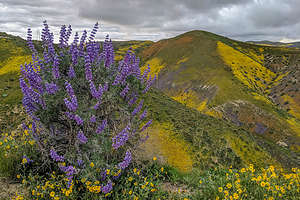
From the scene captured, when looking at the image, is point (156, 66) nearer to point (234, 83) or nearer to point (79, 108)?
point (234, 83)

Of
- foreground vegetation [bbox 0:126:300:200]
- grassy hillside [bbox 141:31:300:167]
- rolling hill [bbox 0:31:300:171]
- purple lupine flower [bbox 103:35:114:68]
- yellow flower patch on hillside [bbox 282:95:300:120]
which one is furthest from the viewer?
yellow flower patch on hillside [bbox 282:95:300:120]

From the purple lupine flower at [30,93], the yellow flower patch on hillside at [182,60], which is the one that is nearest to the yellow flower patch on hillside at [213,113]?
the yellow flower patch on hillside at [182,60]

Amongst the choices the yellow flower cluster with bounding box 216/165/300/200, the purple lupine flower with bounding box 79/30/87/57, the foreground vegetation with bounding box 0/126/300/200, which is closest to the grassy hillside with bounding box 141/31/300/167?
the yellow flower cluster with bounding box 216/165/300/200

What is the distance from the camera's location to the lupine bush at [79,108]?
3.51m

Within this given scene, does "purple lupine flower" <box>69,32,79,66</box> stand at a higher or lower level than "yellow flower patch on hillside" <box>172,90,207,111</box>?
higher

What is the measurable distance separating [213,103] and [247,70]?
1932 centimetres

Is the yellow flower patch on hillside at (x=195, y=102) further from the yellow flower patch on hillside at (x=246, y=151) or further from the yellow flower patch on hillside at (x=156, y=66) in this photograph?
the yellow flower patch on hillside at (x=156, y=66)

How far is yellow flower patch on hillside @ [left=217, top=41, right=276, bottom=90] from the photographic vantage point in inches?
1598

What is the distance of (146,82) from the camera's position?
5.40 meters

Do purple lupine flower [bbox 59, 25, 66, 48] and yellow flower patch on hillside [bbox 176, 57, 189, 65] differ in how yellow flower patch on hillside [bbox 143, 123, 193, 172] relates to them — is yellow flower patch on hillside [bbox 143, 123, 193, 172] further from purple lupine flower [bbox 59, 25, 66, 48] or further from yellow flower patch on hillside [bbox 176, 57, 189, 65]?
yellow flower patch on hillside [bbox 176, 57, 189, 65]

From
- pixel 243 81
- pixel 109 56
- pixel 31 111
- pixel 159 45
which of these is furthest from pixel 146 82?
pixel 159 45

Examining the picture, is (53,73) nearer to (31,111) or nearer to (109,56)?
(31,111)

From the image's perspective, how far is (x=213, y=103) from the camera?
99.7 ft

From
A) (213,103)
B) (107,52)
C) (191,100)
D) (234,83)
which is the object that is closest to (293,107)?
(234,83)
